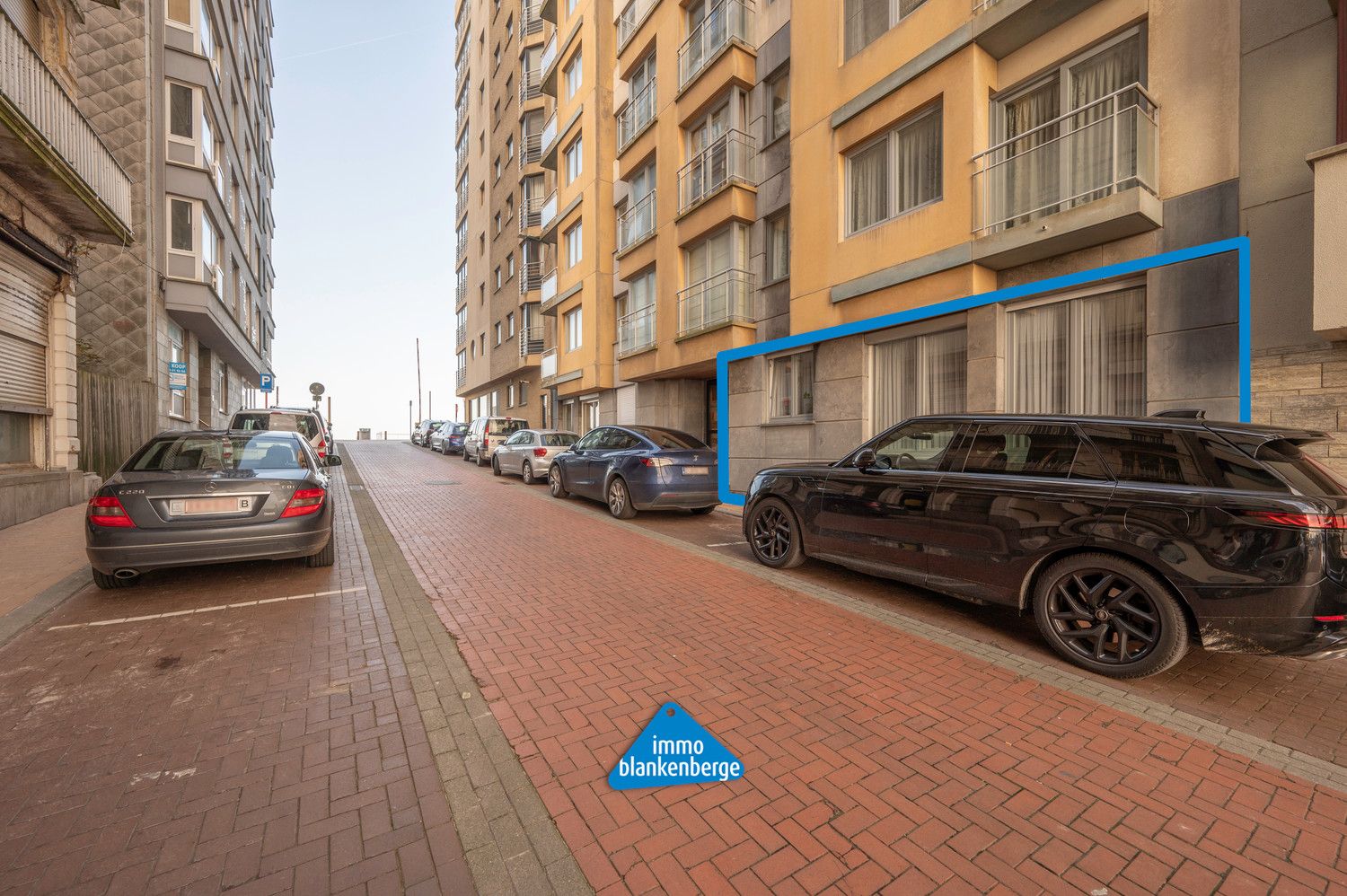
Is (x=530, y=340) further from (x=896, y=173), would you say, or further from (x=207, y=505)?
(x=207, y=505)

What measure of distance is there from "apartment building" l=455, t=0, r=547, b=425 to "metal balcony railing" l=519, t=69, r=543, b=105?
6 centimetres

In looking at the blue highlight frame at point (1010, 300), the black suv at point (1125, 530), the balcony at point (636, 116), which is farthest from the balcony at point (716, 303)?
the black suv at point (1125, 530)

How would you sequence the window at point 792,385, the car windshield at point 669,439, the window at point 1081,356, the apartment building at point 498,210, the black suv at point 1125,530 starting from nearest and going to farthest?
1. the black suv at point 1125,530
2. the window at point 1081,356
3. the car windshield at point 669,439
4. the window at point 792,385
5. the apartment building at point 498,210

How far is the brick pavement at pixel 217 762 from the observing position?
6.79ft

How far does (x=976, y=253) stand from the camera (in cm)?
798

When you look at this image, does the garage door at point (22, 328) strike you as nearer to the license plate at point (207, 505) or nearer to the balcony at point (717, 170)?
the license plate at point (207, 505)

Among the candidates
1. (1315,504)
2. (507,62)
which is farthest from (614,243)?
(507,62)

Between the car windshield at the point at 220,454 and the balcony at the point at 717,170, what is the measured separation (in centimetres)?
1020

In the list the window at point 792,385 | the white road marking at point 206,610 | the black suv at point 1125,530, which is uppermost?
the window at point 792,385

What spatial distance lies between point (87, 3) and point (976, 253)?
65.5 ft

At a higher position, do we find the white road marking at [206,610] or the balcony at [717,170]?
the balcony at [717,170]

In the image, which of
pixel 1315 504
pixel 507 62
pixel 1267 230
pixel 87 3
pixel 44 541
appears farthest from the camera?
pixel 507 62

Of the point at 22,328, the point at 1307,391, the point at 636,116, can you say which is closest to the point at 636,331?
the point at 636,116

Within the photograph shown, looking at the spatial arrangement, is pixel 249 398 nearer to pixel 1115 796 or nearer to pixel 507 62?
pixel 507 62
